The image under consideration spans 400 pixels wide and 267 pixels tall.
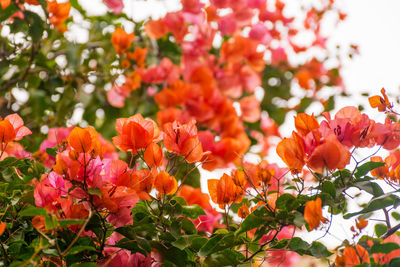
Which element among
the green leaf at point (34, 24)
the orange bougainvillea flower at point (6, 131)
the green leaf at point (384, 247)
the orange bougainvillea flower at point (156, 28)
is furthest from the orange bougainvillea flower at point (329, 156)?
the orange bougainvillea flower at point (156, 28)

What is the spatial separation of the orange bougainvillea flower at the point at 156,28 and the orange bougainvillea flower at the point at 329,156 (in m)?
1.17

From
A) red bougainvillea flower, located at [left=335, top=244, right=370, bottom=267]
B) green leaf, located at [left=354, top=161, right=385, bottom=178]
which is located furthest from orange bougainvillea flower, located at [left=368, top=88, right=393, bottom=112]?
red bougainvillea flower, located at [left=335, top=244, right=370, bottom=267]

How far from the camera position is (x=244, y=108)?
65.4 inches

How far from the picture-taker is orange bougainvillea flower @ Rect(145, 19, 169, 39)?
150 centimetres

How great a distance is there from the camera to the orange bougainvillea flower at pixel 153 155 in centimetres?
52

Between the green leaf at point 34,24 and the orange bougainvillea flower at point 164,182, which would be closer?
the orange bougainvillea flower at point 164,182

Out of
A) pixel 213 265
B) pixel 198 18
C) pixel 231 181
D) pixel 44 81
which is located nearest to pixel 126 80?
pixel 44 81

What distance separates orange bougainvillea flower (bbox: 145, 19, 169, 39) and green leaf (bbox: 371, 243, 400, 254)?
1.27 meters

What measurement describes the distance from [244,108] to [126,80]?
562 mm

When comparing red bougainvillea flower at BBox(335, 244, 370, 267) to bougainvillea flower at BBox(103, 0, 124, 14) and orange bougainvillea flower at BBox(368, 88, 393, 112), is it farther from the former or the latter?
bougainvillea flower at BBox(103, 0, 124, 14)

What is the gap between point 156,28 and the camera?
59.4 inches

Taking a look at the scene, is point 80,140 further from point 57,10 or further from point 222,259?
point 57,10

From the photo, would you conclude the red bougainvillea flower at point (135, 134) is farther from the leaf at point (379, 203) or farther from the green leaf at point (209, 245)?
the leaf at point (379, 203)

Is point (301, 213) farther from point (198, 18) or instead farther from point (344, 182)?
point (198, 18)
